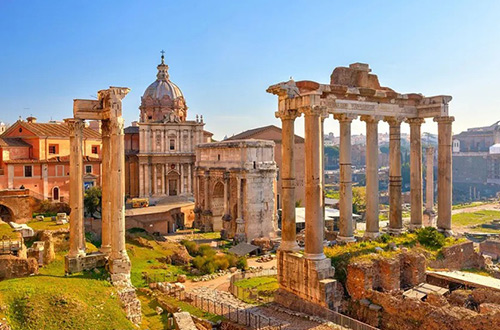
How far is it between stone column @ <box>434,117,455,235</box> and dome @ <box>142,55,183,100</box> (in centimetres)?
3686

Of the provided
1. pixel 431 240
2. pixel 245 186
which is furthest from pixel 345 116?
pixel 245 186

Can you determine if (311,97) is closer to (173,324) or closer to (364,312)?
(364,312)

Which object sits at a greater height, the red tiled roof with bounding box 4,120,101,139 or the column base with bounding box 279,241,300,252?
the red tiled roof with bounding box 4,120,101,139

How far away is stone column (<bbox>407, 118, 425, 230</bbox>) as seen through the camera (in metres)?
19.8

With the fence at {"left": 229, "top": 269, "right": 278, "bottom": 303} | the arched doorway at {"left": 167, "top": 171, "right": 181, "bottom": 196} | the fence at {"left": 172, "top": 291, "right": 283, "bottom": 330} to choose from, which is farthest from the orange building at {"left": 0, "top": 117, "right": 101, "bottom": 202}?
the fence at {"left": 172, "top": 291, "right": 283, "bottom": 330}

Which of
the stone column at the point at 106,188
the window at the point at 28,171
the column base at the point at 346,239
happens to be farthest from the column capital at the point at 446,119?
the window at the point at 28,171

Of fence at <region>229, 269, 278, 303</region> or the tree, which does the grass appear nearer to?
fence at <region>229, 269, 278, 303</region>

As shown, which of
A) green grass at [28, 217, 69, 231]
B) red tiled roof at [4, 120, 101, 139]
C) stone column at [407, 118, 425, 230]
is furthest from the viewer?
red tiled roof at [4, 120, 101, 139]

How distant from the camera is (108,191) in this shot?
1627 cm

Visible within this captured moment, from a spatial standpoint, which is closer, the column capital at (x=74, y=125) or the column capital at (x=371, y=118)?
the column capital at (x=74, y=125)

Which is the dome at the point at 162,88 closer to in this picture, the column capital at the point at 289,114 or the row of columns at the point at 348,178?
the row of columns at the point at 348,178

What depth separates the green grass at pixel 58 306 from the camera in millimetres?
12070

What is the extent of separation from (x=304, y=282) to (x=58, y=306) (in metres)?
7.59

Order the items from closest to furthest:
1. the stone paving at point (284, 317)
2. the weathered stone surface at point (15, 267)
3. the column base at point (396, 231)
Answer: the stone paving at point (284, 317) → the weathered stone surface at point (15, 267) → the column base at point (396, 231)
